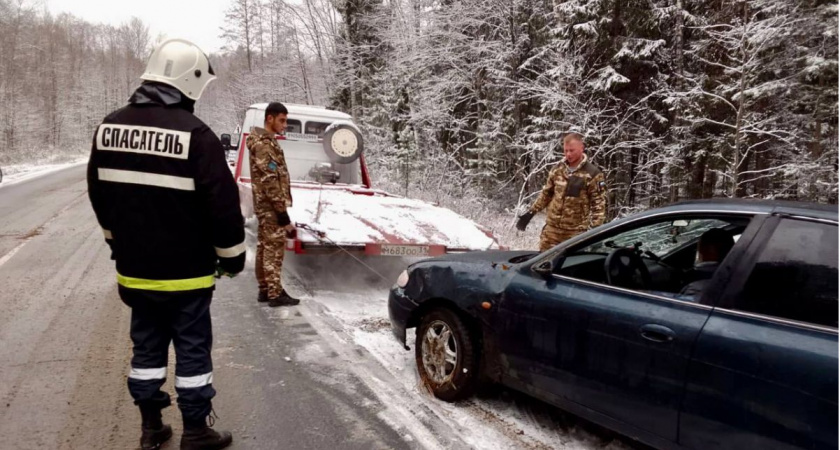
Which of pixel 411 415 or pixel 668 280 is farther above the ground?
pixel 668 280

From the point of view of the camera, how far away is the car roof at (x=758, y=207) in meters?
2.23

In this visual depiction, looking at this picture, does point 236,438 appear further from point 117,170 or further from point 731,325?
point 731,325

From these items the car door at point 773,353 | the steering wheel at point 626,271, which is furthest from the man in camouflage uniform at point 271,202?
the car door at point 773,353

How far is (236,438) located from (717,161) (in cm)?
1426

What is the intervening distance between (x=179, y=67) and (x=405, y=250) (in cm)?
347

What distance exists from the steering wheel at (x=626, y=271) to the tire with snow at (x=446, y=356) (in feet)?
3.39

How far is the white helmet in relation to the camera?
2613 millimetres

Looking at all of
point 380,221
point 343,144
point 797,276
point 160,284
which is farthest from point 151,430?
point 343,144

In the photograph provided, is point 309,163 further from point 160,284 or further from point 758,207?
point 758,207

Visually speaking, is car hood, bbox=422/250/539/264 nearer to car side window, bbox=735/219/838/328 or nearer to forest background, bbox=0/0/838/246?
car side window, bbox=735/219/838/328

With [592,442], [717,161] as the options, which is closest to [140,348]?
[592,442]

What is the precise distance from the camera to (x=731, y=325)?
7.31ft

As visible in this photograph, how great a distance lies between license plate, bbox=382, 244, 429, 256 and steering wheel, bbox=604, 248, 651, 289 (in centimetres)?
307

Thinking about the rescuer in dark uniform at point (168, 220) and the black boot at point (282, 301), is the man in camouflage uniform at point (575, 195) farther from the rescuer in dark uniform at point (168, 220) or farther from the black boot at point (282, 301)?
the rescuer in dark uniform at point (168, 220)
